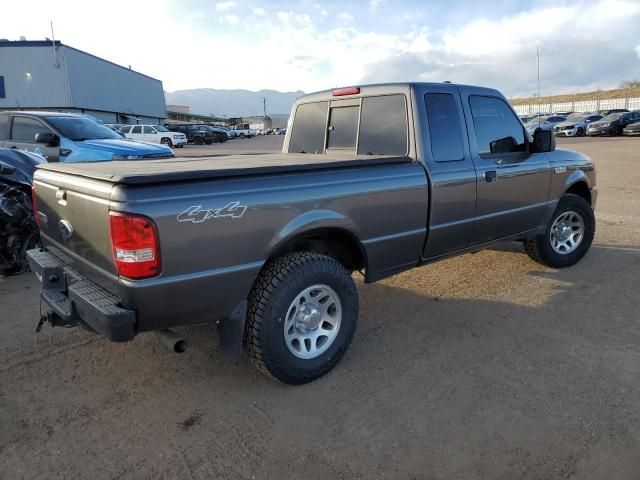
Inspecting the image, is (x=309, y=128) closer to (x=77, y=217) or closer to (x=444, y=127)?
(x=444, y=127)

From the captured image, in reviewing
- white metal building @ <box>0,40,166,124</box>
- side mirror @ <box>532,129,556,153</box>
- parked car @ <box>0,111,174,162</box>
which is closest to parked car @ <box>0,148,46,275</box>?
parked car @ <box>0,111,174,162</box>

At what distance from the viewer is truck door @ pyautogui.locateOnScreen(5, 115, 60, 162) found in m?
8.33

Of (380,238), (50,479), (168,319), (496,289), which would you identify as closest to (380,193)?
(380,238)

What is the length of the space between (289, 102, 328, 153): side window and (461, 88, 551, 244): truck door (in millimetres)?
1341

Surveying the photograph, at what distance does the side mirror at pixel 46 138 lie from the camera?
8.10 meters

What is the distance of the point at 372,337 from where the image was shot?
3.89m

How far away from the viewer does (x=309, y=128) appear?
16.1 ft

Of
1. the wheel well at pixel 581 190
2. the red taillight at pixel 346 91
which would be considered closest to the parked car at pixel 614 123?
the wheel well at pixel 581 190

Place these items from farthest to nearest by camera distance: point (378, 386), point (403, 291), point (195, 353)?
point (403, 291) < point (195, 353) < point (378, 386)

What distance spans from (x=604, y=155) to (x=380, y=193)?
18.7 meters

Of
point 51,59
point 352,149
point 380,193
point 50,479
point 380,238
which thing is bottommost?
point 50,479

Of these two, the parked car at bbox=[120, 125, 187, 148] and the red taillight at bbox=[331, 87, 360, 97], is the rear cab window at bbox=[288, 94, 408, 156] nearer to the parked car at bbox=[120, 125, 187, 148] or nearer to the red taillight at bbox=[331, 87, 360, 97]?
the red taillight at bbox=[331, 87, 360, 97]

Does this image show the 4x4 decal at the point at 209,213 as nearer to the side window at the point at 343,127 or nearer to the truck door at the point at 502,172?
the side window at the point at 343,127

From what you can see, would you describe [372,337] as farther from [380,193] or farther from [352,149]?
[352,149]
